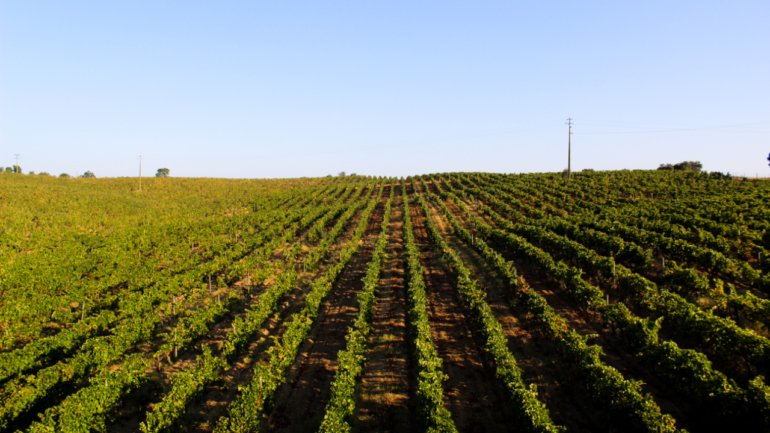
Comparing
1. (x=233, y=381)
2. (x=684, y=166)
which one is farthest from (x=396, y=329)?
(x=684, y=166)

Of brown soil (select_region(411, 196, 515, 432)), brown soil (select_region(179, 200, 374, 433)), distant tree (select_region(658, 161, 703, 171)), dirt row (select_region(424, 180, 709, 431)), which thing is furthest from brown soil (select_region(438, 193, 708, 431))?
distant tree (select_region(658, 161, 703, 171))

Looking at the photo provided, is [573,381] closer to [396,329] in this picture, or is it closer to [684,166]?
[396,329]

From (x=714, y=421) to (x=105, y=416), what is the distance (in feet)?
63.7

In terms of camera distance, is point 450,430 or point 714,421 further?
point 714,421

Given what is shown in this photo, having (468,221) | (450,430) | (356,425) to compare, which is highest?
(468,221)

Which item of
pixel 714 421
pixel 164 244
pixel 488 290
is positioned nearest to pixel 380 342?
pixel 488 290

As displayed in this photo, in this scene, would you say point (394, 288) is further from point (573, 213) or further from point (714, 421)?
point (573, 213)

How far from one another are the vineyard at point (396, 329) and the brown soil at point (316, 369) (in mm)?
96

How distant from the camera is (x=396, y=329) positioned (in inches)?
798

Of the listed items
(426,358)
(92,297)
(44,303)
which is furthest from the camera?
(92,297)

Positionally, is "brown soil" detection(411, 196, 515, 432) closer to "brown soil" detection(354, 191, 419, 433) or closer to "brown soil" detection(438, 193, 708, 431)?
"brown soil" detection(354, 191, 419, 433)

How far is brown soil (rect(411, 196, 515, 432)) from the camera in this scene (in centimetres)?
1340

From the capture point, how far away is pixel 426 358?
15.1 m

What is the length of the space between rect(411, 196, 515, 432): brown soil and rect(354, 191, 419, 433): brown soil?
1.52 m
